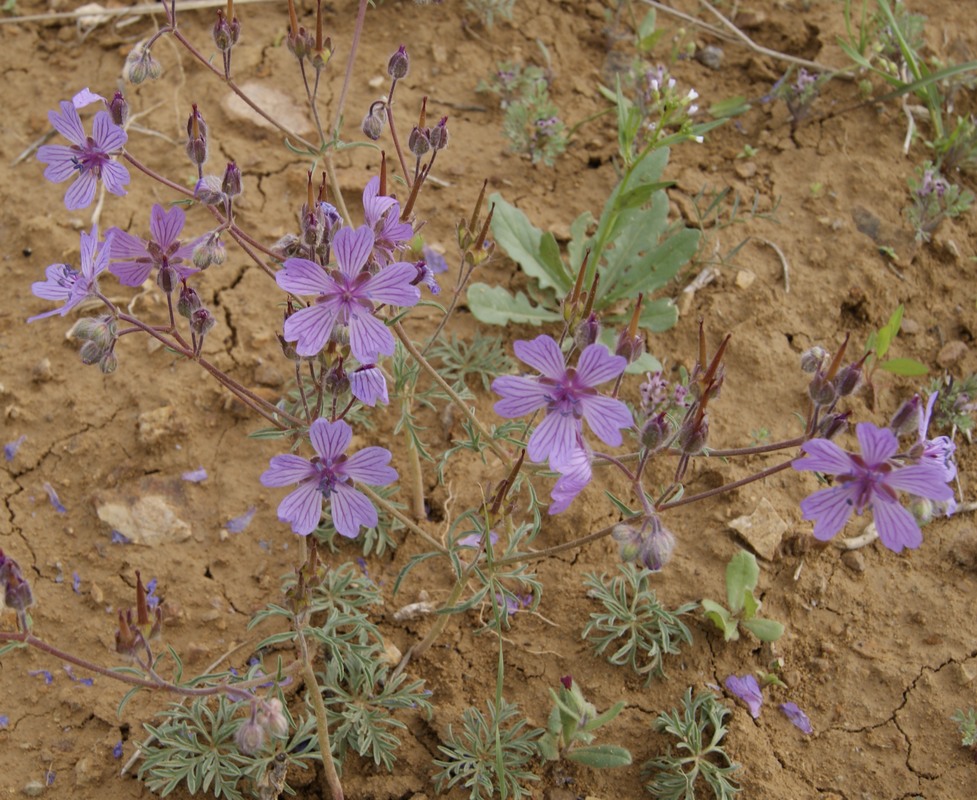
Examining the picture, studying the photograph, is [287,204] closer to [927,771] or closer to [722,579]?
[722,579]

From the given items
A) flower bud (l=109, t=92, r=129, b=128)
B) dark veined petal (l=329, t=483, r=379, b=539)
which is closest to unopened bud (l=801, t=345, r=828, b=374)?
dark veined petal (l=329, t=483, r=379, b=539)

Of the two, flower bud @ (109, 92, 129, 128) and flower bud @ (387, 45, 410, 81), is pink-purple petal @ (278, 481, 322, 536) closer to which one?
flower bud @ (109, 92, 129, 128)

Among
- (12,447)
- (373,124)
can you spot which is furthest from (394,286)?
(12,447)

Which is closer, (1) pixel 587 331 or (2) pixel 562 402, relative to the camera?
(2) pixel 562 402

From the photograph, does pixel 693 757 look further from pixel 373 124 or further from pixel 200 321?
→ pixel 373 124

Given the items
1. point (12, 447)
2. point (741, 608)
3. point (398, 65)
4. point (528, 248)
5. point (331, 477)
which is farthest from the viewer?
point (528, 248)

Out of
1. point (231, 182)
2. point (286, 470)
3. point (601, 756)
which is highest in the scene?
point (231, 182)
